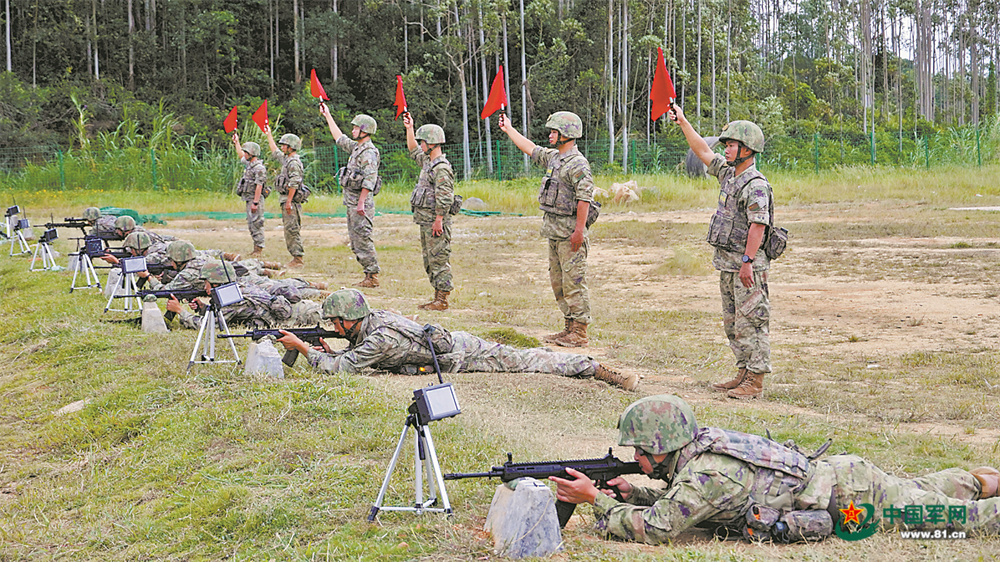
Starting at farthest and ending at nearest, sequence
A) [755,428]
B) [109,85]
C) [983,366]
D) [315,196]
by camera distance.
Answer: [109,85], [315,196], [983,366], [755,428]

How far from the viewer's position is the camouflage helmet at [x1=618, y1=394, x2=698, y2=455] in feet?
13.5

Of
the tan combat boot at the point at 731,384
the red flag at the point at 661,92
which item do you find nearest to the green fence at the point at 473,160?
the red flag at the point at 661,92

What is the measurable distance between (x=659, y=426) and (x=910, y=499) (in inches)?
45.0

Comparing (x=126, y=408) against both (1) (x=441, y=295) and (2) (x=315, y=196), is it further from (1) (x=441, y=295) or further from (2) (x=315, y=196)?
(2) (x=315, y=196)

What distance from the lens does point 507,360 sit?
761cm

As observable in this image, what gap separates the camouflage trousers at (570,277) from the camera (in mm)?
8524

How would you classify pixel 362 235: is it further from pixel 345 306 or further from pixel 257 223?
pixel 345 306

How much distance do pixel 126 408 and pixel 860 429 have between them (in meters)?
5.17

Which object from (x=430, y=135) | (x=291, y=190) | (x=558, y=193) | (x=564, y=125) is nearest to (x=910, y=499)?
(x=558, y=193)

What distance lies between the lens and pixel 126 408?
698cm

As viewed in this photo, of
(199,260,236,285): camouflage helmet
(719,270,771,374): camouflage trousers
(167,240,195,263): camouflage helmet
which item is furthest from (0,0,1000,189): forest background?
(719,270,771,374): camouflage trousers

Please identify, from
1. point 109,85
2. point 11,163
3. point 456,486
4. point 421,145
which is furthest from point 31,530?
point 109,85

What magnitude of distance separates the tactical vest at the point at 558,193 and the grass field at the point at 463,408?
4.06ft

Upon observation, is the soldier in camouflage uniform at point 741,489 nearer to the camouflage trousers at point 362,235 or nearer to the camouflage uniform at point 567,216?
the camouflage uniform at point 567,216
